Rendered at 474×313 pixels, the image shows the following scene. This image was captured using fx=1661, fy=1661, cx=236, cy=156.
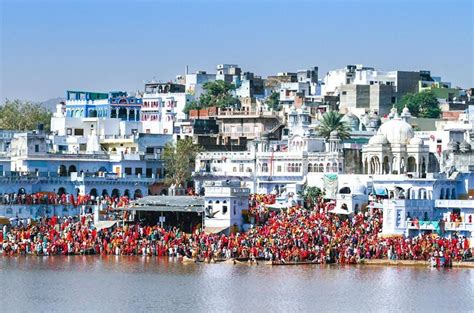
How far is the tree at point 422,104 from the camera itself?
104 m

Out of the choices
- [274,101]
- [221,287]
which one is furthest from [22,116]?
[221,287]

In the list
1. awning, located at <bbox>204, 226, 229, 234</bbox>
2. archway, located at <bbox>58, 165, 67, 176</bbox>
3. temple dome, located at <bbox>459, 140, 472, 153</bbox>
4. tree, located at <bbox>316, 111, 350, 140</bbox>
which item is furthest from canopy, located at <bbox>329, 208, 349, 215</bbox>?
archway, located at <bbox>58, 165, 67, 176</bbox>

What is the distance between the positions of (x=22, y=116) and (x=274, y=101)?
1756 cm

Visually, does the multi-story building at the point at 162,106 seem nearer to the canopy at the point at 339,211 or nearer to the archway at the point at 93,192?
the archway at the point at 93,192

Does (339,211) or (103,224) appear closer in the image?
(339,211)

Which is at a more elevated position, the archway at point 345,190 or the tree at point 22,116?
the tree at point 22,116

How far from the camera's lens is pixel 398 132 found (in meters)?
80.5

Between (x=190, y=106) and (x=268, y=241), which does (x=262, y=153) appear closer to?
(x=268, y=241)

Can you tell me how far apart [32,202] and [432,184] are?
1867cm

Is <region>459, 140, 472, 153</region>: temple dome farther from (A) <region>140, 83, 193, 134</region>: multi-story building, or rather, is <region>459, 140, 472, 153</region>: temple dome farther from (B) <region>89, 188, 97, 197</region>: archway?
(A) <region>140, 83, 193, 134</region>: multi-story building

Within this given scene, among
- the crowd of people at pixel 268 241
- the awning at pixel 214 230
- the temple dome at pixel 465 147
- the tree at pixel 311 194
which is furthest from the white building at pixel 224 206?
the temple dome at pixel 465 147

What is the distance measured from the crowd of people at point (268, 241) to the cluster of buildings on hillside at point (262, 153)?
162 cm

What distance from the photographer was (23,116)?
104m

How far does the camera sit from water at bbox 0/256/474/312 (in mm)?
56250
